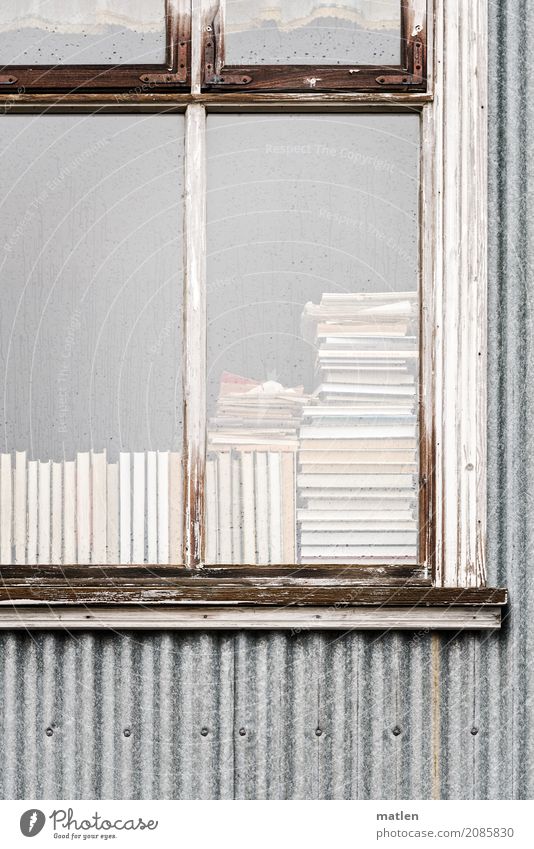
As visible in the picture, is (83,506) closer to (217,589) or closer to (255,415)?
(217,589)

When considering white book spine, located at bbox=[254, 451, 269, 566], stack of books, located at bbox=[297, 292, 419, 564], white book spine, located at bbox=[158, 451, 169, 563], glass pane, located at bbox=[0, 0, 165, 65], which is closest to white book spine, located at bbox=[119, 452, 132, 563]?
white book spine, located at bbox=[158, 451, 169, 563]

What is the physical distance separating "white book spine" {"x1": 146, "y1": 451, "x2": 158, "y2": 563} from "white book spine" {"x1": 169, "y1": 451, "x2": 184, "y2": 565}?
0.18 feet

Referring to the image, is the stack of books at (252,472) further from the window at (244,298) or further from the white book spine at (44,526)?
the white book spine at (44,526)

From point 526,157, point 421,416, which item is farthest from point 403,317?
point 526,157

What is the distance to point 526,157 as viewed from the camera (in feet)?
11.1

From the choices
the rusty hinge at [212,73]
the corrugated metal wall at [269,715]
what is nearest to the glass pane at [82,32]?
the rusty hinge at [212,73]

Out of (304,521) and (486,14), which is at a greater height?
(486,14)

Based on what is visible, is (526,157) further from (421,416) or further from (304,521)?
(304,521)

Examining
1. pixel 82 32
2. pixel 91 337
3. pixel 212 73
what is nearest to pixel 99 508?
pixel 91 337

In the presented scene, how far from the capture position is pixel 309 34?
3461mm

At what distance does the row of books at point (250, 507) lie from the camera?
3375 mm
